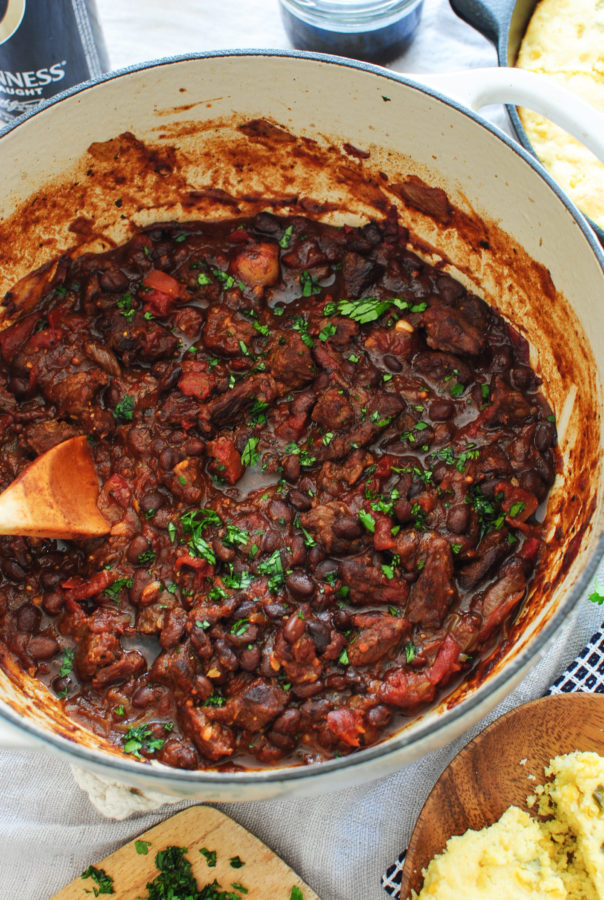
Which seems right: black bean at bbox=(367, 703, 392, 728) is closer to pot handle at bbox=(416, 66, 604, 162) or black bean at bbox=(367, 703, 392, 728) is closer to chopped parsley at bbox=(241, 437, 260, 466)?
chopped parsley at bbox=(241, 437, 260, 466)

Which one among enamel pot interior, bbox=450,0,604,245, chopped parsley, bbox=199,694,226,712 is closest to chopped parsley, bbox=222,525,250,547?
chopped parsley, bbox=199,694,226,712

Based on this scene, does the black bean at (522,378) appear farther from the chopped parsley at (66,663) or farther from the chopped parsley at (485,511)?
the chopped parsley at (66,663)

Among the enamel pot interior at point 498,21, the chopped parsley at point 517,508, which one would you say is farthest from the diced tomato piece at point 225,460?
the enamel pot interior at point 498,21

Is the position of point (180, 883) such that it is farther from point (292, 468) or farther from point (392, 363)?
point (392, 363)

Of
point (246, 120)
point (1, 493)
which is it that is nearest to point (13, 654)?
point (1, 493)

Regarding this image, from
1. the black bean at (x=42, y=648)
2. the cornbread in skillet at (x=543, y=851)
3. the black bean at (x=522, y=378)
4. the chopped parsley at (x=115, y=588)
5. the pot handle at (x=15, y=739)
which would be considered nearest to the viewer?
the pot handle at (x=15, y=739)

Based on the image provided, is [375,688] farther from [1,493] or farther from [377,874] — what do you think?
[1,493]
